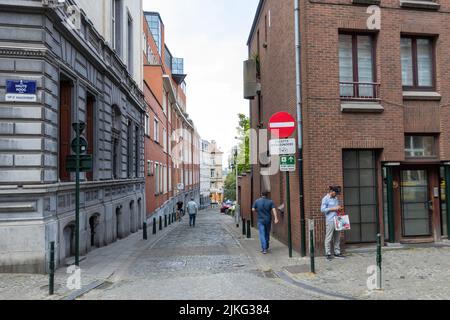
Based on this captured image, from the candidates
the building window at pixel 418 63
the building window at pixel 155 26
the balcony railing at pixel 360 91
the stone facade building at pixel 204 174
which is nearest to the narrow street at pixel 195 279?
the balcony railing at pixel 360 91

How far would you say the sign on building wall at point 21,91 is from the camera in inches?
348

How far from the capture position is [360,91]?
11375 millimetres

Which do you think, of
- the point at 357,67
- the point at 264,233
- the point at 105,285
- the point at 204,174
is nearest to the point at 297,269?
the point at 264,233

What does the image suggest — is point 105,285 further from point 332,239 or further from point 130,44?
point 130,44

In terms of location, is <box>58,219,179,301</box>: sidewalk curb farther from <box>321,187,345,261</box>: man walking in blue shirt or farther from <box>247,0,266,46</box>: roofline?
<box>247,0,266,46</box>: roofline

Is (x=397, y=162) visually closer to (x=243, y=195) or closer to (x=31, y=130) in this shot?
(x=31, y=130)

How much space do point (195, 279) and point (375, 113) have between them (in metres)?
6.75

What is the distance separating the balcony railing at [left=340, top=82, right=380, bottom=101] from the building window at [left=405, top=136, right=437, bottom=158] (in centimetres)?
168

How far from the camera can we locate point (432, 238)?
38.3 ft

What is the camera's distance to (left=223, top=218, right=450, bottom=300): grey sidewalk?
23.0ft

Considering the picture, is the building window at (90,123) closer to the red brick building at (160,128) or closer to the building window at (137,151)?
the building window at (137,151)

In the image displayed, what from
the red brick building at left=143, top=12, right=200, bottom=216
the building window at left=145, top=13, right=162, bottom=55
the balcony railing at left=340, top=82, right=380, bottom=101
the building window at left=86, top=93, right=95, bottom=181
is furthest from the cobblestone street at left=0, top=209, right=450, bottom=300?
the building window at left=145, top=13, right=162, bottom=55

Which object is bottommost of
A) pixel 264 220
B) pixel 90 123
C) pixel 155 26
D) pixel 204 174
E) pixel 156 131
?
pixel 264 220

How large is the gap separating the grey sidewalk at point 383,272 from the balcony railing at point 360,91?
4.24 m
